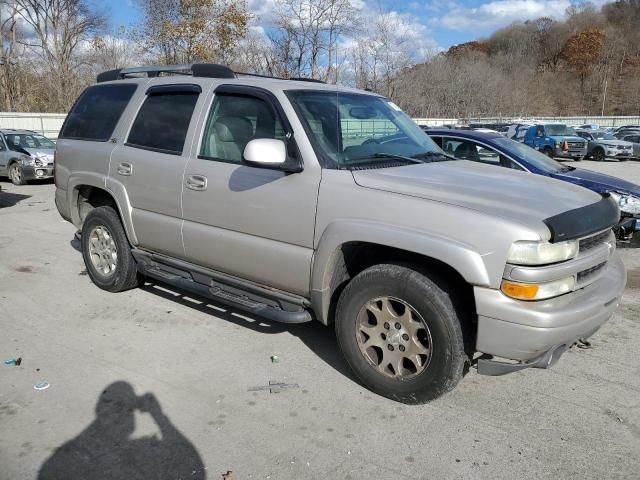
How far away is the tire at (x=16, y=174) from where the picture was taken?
45.7 ft

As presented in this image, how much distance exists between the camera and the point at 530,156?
7777 mm

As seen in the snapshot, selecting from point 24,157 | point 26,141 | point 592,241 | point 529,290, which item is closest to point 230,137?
point 529,290

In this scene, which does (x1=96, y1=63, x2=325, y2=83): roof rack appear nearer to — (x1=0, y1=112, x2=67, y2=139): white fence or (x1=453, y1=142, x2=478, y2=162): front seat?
A: (x1=453, y1=142, x2=478, y2=162): front seat

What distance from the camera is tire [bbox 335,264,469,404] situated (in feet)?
10.4

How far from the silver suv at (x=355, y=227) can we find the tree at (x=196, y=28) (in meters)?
19.7

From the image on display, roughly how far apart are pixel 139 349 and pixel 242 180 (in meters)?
1.56

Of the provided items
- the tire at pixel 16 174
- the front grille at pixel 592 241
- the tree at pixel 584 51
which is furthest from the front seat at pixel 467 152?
the tree at pixel 584 51

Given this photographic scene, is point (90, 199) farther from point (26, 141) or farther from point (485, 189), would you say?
point (26, 141)

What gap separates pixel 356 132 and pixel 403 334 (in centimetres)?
160

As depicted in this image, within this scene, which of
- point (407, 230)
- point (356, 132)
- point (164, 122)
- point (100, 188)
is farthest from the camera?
point (100, 188)

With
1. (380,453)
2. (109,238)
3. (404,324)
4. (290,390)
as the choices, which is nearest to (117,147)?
(109,238)

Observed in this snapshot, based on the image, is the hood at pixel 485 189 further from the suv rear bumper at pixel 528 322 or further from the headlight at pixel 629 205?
the headlight at pixel 629 205

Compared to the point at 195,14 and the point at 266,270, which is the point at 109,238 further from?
the point at 195,14

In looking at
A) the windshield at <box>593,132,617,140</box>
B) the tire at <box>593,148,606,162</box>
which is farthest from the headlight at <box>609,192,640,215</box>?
the windshield at <box>593,132,617,140</box>
